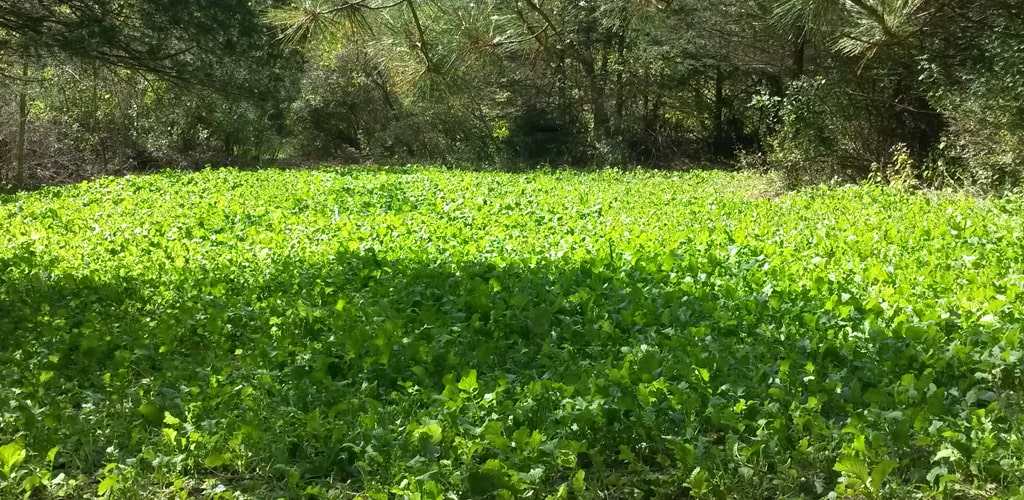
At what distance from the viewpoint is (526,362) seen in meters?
4.23

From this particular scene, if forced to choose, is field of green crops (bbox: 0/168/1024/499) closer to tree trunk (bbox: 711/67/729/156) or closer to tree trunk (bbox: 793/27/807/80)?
tree trunk (bbox: 793/27/807/80)

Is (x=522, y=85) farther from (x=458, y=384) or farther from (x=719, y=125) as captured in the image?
(x=458, y=384)

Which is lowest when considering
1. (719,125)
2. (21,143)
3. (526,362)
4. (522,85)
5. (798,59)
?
(526,362)

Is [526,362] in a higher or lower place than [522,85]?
lower

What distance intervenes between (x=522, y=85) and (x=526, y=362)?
64.2ft

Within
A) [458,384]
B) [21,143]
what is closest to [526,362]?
[458,384]

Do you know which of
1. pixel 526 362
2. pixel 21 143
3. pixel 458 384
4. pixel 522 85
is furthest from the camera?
pixel 522 85

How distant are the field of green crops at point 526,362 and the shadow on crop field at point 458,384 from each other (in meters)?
0.01

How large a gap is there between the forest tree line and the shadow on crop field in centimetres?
188

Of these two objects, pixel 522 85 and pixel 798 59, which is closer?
pixel 798 59

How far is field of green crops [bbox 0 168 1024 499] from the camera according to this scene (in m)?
2.91

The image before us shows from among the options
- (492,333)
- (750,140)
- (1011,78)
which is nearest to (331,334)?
(492,333)

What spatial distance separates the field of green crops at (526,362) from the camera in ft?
9.55

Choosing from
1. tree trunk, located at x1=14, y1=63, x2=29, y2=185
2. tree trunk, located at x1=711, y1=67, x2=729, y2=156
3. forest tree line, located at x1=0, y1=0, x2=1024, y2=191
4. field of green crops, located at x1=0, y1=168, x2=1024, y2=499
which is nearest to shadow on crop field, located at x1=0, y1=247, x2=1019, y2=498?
field of green crops, located at x1=0, y1=168, x2=1024, y2=499
